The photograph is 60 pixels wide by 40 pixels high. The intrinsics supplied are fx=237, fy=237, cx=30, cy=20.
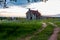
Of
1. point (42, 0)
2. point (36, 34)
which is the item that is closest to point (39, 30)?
point (36, 34)

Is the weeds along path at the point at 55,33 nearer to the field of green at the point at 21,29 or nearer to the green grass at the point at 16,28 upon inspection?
the field of green at the point at 21,29

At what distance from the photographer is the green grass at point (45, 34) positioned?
8.76ft

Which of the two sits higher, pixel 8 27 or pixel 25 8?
pixel 25 8

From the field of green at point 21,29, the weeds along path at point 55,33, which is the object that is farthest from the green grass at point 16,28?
the weeds along path at point 55,33

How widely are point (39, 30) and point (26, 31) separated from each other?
152 millimetres

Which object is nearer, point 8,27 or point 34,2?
point 8,27

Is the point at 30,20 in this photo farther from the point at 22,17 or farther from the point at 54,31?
the point at 54,31

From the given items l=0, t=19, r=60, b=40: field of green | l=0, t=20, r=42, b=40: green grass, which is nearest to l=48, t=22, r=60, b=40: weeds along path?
l=0, t=19, r=60, b=40: field of green

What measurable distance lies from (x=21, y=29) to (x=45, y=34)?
29cm

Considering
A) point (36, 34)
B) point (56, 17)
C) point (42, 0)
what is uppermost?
point (42, 0)

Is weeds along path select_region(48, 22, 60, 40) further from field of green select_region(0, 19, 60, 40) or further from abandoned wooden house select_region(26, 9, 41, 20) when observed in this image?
abandoned wooden house select_region(26, 9, 41, 20)

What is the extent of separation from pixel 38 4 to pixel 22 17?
264 millimetres

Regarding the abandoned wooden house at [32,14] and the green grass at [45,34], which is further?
the abandoned wooden house at [32,14]

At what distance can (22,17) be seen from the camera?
2873 millimetres
